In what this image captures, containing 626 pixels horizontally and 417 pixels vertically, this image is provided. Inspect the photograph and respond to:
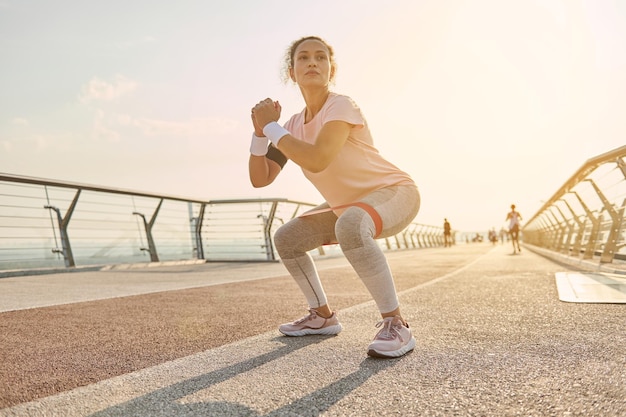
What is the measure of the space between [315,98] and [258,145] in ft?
1.23

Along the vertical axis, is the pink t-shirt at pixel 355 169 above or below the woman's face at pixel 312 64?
below

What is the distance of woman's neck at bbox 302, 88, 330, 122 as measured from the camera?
242 centimetres

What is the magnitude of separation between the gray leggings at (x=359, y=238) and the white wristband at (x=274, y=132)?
426 mm

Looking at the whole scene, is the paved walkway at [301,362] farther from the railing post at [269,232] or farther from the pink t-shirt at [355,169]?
the railing post at [269,232]

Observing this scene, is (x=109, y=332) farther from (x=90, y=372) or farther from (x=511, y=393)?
(x=511, y=393)

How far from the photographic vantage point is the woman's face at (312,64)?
93.7 inches

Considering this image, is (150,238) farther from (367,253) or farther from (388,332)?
(388,332)

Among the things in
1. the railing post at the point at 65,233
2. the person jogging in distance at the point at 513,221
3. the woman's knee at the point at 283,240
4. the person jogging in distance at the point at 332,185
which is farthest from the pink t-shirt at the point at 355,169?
the person jogging in distance at the point at 513,221

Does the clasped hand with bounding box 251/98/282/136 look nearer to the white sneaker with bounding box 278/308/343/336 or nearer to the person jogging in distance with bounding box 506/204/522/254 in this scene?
the white sneaker with bounding box 278/308/343/336

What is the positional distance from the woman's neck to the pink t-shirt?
8 centimetres

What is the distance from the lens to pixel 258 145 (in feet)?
8.41

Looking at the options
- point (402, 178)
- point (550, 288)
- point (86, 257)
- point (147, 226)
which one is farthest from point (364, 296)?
point (147, 226)

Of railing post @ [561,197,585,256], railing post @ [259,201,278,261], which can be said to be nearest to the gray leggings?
railing post @ [561,197,585,256]

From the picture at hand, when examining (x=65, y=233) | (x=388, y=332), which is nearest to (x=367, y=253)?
(x=388, y=332)
